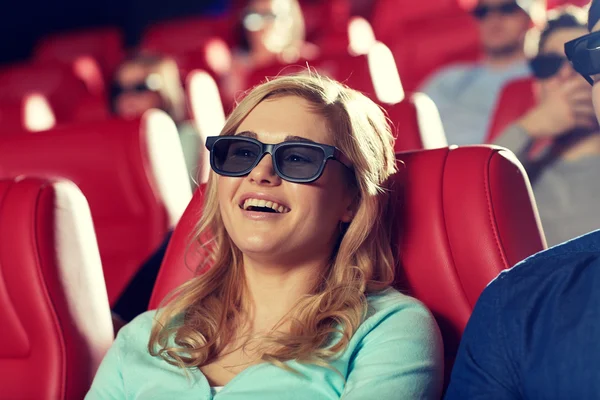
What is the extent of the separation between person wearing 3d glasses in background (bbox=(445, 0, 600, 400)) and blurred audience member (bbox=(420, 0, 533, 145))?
67.5 inches

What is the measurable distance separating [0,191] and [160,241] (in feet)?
1.76

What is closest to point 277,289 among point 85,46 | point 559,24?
point 559,24

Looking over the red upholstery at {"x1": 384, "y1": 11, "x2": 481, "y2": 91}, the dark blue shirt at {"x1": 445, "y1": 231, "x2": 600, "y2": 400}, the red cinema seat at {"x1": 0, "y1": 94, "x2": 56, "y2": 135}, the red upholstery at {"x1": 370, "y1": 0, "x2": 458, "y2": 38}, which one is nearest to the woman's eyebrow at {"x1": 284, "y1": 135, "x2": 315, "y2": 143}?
the dark blue shirt at {"x1": 445, "y1": 231, "x2": 600, "y2": 400}

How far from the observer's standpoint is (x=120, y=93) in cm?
300

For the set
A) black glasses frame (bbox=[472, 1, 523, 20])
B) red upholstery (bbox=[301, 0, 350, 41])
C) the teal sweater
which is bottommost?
the teal sweater

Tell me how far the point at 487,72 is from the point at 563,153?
1.06m

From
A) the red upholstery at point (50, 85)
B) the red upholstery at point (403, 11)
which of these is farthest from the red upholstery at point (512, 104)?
the red upholstery at point (50, 85)

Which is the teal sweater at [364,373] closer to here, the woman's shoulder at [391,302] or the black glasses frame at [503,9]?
the woman's shoulder at [391,302]

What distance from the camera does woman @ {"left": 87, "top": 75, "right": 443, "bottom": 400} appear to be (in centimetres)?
119

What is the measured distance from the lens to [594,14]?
1.06 m

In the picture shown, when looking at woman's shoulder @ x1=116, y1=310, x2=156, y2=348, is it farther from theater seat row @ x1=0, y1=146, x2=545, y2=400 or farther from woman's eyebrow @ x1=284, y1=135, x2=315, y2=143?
woman's eyebrow @ x1=284, y1=135, x2=315, y2=143

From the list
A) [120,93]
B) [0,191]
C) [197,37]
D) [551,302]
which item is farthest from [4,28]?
[551,302]

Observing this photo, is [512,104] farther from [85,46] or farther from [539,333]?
[85,46]

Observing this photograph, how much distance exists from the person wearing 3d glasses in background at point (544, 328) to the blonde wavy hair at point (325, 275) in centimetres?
24
